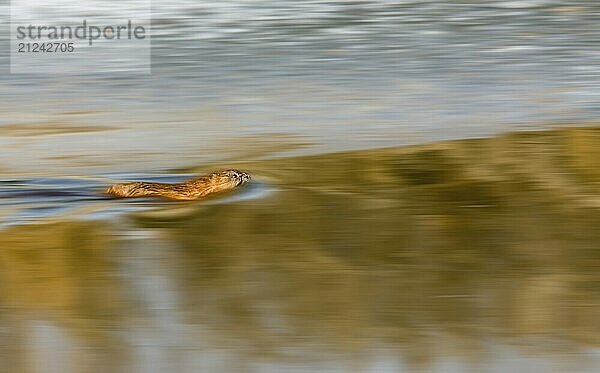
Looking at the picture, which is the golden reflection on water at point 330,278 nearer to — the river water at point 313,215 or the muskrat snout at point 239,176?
the river water at point 313,215

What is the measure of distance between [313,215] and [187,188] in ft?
1.53

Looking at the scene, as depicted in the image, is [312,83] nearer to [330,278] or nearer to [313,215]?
[313,215]

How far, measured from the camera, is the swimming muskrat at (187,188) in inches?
161

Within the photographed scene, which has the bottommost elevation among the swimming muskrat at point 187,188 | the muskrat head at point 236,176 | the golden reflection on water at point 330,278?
the golden reflection on water at point 330,278

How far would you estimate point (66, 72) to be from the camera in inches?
265

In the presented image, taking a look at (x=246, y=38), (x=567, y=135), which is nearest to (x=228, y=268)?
(x=567, y=135)

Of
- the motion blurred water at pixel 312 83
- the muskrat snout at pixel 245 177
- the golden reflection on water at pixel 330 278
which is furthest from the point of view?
the motion blurred water at pixel 312 83

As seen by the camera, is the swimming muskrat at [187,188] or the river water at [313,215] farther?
the swimming muskrat at [187,188]

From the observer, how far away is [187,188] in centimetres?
412

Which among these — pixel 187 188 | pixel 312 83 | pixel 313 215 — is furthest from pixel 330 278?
pixel 312 83

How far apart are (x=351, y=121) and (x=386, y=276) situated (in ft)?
7.03

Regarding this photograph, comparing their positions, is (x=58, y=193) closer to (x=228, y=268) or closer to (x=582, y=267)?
(x=228, y=268)

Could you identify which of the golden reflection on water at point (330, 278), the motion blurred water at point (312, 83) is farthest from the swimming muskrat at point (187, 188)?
the motion blurred water at point (312, 83)

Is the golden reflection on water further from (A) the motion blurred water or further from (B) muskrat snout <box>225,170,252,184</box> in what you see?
(A) the motion blurred water
